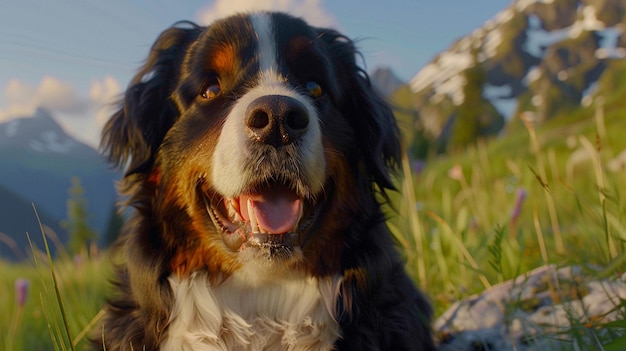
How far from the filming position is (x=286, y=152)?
84.5 inches

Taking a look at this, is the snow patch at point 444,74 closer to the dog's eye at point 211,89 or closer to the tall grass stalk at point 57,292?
the dog's eye at point 211,89

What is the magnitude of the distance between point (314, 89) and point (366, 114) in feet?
1.16

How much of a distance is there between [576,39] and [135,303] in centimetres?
16993

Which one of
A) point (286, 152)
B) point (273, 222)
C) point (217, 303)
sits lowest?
point (217, 303)

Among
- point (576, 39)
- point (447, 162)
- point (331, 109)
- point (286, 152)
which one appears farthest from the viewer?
point (576, 39)

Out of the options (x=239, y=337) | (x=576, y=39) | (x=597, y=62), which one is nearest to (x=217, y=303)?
(x=239, y=337)

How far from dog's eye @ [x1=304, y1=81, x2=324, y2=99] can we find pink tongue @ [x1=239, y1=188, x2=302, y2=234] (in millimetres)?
489

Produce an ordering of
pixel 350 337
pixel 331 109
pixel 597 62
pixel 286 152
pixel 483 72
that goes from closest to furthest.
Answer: pixel 286 152 → pixel 350 337 → pixel 331 109 → pixel 483 72 → pixel 597 62

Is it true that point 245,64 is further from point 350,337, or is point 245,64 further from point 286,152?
point 350,337

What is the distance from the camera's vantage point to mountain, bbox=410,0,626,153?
132m

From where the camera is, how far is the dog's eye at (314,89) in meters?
2.51

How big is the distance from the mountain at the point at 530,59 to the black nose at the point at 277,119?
125 metres

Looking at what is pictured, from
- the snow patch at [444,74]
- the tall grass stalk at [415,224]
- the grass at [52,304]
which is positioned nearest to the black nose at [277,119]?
the grass at [52,304]

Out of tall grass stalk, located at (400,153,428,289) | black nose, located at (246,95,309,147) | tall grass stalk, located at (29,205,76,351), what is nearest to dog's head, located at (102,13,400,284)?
black nose, located at (246,95,309,147)
